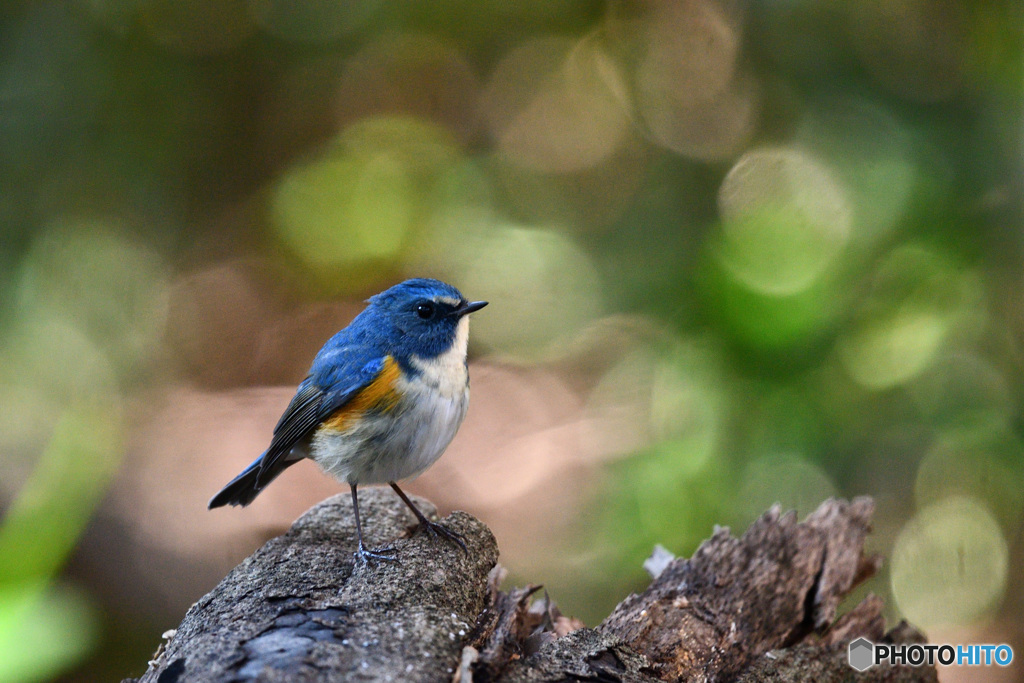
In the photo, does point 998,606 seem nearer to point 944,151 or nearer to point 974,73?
point 944,151

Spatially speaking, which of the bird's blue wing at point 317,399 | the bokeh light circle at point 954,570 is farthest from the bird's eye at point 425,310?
the bokeh light circle at point 954,570

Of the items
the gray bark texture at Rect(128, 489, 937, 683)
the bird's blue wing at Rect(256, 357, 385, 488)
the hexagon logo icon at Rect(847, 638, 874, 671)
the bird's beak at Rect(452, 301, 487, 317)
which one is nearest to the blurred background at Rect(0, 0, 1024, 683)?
the gray bark texture at Rect(128, 489, 937, 683)

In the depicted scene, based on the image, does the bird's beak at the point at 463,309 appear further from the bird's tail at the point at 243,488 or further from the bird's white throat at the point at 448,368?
the bird's tail at the point at 243,488

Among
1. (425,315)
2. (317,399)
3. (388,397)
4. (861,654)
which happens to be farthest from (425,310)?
(861,654)

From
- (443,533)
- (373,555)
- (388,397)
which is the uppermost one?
(388,397)

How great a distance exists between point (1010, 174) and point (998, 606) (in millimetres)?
1815

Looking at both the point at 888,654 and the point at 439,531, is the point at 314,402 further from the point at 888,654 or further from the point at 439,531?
the point at 888,654

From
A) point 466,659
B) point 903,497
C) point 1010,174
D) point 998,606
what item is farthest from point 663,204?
point 466,659

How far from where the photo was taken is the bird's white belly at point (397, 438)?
7.00 feet

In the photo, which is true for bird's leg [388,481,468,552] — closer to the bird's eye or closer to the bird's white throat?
the bird's white throat

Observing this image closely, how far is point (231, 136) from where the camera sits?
4656 millimetres

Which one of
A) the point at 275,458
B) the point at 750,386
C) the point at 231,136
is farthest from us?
the point at 231,136

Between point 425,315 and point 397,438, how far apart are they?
378 millimetres

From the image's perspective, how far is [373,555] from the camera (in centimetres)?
201
